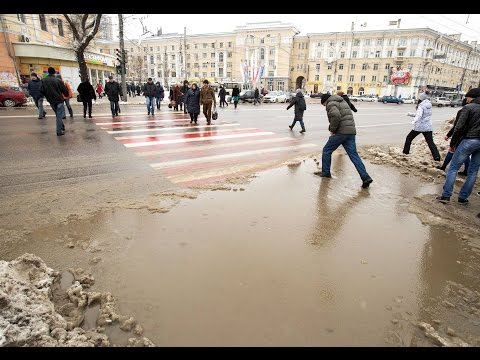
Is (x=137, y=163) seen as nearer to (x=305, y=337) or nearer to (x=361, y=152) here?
(x=305, y=337)

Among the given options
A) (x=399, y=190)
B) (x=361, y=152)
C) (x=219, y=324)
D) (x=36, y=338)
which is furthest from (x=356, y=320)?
(x=361, y=152)

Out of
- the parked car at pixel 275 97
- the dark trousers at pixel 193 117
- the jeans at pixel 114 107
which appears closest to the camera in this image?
the dark trousers at pixel 193 117

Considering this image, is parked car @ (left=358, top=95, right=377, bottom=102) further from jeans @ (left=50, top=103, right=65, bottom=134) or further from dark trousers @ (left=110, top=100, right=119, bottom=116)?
jeans @ (left=50, top=103, right=65, bottom=134)

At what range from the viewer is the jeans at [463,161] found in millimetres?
4863

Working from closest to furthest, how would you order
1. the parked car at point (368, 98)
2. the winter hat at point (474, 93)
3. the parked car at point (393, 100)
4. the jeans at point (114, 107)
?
1. the winter hat at point (474, 93)
2. the jeans at point (114, 107)
3. the parked car at point (393, 100)
4. the parked car at point (368, 98)

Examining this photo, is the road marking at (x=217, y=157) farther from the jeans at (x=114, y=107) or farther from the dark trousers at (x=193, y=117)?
the jeans at (x=114, y=107)

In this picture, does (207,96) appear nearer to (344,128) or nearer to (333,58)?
(344,128)

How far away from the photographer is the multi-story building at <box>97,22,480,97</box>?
2630 inches

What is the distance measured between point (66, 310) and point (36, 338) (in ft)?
1.34

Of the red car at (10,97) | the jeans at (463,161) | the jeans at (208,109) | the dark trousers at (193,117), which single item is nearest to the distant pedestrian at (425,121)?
the jeans at (463,161)

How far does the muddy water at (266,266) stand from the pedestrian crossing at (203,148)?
4.68 feet

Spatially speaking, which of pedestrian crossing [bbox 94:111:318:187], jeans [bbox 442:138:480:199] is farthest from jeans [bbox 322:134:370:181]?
pedestrian crossing [bbox 94:111:318:187]

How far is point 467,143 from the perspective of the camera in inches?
192

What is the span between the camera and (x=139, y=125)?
1177 cm
